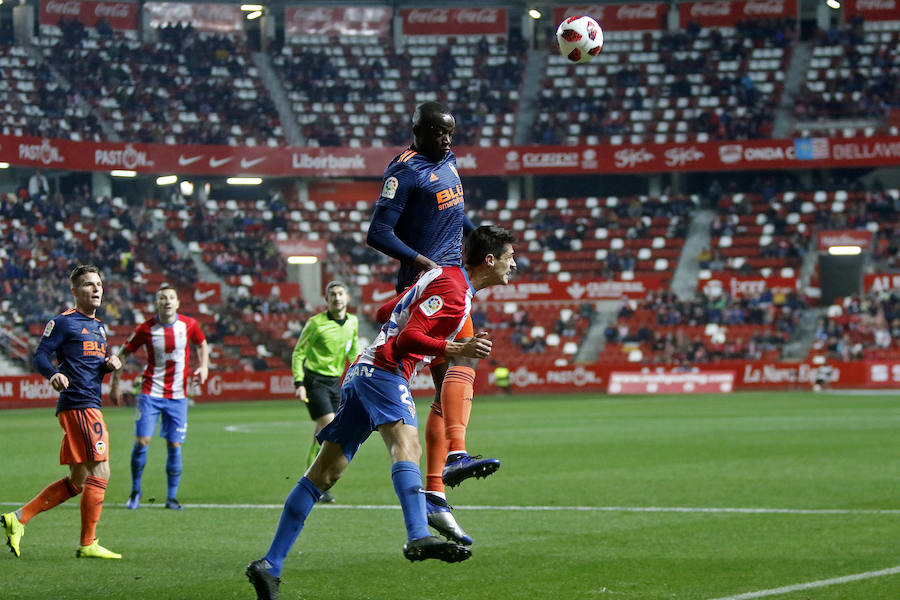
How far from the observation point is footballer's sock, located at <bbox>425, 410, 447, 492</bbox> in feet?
25.9

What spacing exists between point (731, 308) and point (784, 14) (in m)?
16.8

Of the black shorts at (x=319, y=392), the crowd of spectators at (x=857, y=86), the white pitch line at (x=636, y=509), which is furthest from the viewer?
the crowd of spectators at (x=857, y=86)

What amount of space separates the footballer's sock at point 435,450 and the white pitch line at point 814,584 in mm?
1874

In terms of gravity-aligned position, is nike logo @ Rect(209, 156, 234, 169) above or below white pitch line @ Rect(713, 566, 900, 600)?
above

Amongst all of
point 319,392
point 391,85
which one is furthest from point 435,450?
point 391,85

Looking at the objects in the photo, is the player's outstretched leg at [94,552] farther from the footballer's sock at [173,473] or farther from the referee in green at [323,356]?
the referee in green at [323,356]

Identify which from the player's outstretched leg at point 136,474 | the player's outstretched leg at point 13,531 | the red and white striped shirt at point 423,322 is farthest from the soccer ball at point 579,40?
the player's outstretched leg at point 136,474

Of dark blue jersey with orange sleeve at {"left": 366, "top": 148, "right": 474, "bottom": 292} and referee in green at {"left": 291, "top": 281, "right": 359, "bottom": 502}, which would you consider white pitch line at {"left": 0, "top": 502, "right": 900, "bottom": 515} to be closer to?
referee in green at {"left": 291, "top": 281, "right": 359, "bottom": 502}

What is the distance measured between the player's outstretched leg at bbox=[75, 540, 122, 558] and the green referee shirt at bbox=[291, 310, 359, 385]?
561 cm

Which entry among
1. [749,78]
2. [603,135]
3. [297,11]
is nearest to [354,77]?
[297,11]

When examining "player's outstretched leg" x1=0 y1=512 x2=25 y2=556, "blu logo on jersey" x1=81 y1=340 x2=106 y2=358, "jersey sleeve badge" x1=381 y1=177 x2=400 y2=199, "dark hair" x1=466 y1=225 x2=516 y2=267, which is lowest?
"player's outstretched leg" x1=0 y1=512 x2=25 y2=556

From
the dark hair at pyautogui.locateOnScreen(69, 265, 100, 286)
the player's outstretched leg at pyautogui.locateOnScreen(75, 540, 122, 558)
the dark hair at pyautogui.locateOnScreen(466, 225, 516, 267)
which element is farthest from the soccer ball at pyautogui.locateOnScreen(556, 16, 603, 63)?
the player's outstretched leg at pyautogui.locateOnScreen(75, 540, 122, 558)

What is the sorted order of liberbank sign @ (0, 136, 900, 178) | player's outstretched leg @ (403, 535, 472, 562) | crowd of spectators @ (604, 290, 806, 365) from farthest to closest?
liberbank sign @ (0, 136, 900, 178) → crowd of spectators @ (604, 290, 806, 365) → player's outstretched leg @ (403, 535, 472, 562)

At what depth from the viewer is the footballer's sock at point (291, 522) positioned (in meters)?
6.94
